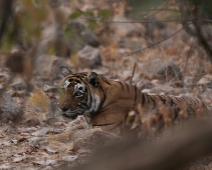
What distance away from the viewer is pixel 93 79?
5.80 metres

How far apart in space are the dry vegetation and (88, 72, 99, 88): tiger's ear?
0.43m

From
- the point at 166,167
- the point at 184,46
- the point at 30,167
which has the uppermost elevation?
the point at 184,46

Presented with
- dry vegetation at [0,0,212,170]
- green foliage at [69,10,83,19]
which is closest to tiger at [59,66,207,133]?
dry vegetation at [0,0,212,170]

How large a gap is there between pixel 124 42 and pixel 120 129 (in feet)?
25.4

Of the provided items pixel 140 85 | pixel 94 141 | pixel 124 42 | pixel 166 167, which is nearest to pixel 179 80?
pixel 140 85

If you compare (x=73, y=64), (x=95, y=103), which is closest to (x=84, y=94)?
(x=95, y=103)

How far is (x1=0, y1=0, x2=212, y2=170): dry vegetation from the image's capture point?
291 centimetres

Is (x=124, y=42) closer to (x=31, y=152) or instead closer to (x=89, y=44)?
(x=89, y=44)

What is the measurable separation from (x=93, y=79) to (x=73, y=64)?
268 centimetres

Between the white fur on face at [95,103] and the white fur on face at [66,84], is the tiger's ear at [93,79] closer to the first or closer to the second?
the white fur on face at [95,103]

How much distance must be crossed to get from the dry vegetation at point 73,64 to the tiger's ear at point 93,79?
426 mm

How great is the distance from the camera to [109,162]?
207cm

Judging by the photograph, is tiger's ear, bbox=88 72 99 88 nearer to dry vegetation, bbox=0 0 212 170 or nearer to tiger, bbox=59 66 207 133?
tiger, bbox=59 66 207 133

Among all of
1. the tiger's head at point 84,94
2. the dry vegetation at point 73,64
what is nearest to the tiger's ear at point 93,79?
the tiger's head at point 84,94
